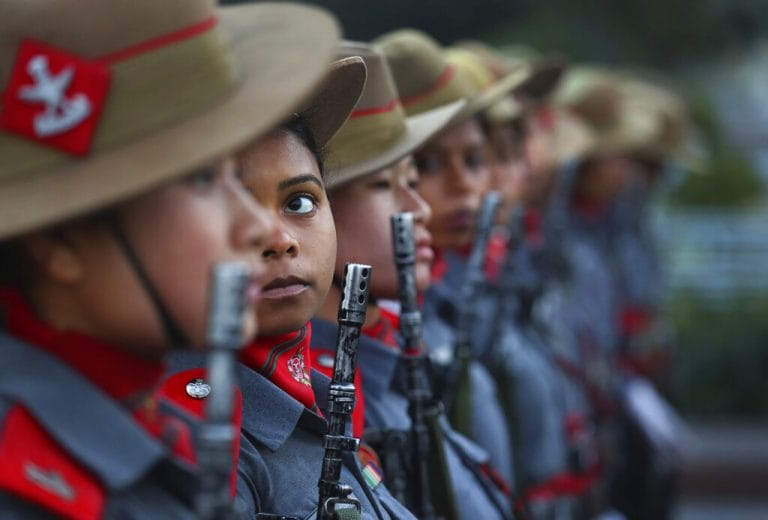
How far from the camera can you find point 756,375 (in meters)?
12.2

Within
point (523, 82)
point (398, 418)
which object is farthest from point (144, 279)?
point (523, 82)

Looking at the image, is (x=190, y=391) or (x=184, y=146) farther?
(x=190, y=391)

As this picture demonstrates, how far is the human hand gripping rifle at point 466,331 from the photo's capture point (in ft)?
14.8

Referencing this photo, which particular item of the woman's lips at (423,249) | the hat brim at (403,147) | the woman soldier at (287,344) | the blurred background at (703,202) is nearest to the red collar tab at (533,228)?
the blurred background at (703,202)

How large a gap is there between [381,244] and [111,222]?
1.53 m

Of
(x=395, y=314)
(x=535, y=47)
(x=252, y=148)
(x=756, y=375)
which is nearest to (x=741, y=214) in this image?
(x=535, y=47)

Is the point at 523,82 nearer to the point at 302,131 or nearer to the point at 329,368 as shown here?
the point at 329,368

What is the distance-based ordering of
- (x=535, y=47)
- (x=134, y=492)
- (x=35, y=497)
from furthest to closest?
(x=535, y=47)
(x=134, y=492)
(x=35, y=497)

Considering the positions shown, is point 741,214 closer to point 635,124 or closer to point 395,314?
point 635,124

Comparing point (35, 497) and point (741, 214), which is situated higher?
point (35, 497)

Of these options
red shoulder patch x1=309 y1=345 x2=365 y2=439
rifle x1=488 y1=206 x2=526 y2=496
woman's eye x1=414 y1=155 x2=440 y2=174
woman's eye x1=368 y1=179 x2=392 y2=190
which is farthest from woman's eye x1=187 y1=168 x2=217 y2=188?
rifle x1=488 y1=206 x2=526 y2=496

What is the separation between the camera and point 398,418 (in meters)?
3.67

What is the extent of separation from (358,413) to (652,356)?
7.79 m

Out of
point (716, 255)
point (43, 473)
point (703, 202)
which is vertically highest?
point (43, 473)
